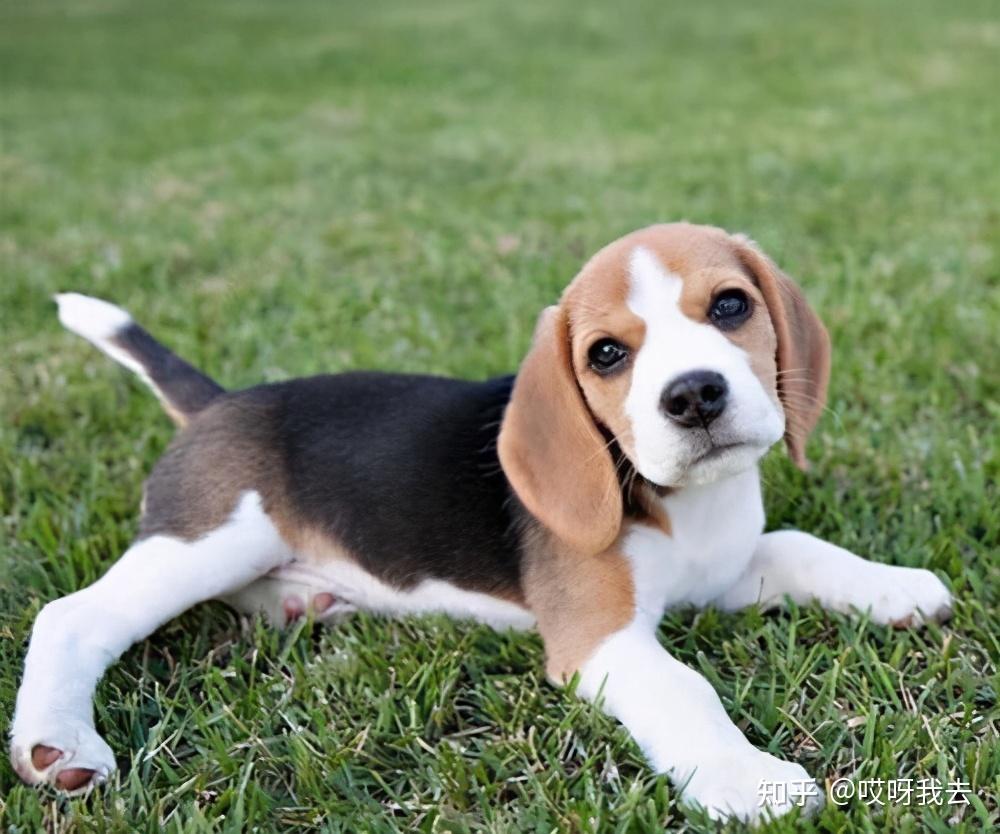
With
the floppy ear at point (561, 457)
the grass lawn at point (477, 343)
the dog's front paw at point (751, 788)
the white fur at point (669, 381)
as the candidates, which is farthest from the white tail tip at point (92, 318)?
the dog's front paw at point (751, 788)

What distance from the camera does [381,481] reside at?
3.93 meters

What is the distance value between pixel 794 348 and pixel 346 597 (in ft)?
5.97

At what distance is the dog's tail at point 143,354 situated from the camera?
4.44 m

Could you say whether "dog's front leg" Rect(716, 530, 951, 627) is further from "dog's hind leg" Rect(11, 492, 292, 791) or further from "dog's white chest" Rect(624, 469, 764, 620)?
"dog's hind leg" Rect(11, 492, 292, 791)

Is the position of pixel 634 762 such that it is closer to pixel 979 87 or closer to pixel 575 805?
pixel 575 805

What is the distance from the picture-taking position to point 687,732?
304 centimetres

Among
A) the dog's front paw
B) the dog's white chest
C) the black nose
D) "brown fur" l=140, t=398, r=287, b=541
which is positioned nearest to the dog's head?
the black nose

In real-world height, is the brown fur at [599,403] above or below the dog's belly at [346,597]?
above

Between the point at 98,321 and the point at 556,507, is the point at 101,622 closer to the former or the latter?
the point at 98,321

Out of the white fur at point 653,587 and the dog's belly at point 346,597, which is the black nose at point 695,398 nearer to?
the white fur at point 653,587

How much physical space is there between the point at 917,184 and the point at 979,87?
5332 mm

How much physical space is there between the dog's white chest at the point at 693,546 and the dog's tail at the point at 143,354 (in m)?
1.86

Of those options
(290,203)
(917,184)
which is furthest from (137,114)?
(917,184)

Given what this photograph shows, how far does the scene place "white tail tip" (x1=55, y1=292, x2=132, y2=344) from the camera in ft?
14.6
